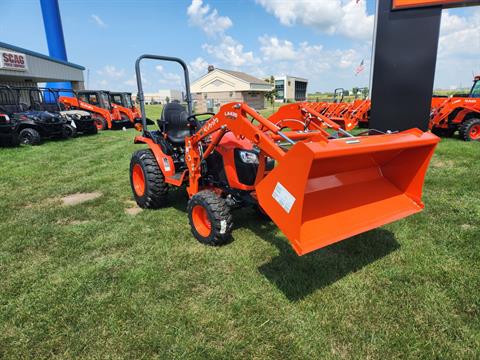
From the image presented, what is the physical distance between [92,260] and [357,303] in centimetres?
262

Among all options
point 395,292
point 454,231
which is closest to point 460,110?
point 454,231

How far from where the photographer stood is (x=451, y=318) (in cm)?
243

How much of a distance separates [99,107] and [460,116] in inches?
614

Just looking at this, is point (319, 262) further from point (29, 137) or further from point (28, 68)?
point (28, 68)

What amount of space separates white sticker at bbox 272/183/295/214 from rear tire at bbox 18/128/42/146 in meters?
10.8

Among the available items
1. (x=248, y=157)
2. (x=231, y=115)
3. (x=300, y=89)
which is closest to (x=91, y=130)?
(x=248, y=157)

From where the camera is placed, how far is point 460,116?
10.6 meters

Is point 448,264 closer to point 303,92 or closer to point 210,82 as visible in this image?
point 210,82

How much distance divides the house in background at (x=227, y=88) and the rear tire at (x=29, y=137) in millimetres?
36893

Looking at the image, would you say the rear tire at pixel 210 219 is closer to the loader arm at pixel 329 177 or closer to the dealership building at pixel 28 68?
the loader arm at pixel 329 177

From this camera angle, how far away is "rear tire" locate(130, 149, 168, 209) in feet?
14.5

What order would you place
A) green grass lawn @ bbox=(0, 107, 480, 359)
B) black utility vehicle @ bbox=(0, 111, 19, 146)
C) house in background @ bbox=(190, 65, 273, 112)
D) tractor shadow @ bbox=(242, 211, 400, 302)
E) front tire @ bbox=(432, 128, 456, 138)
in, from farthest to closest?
house in background @ bbox=(190, 65, 273, 112) < front tire @ bbox=(432, 128, 456, 138) < black utility vehicle @ bbox=(0, 111, 19, 146) < tractor shadow @ bbox=(242, 211, 400, 302) < green grass lawn @ bbox=(0, 107, 480, 359)

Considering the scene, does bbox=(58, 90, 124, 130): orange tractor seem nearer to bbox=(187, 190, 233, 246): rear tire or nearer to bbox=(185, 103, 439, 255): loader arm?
bbox=(185, 103, 439, 255): loader arm

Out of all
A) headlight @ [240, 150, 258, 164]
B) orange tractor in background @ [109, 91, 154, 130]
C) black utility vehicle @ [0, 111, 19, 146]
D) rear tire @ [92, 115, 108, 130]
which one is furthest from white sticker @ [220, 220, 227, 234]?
rear tire @ [92, 115, 108, 130]
